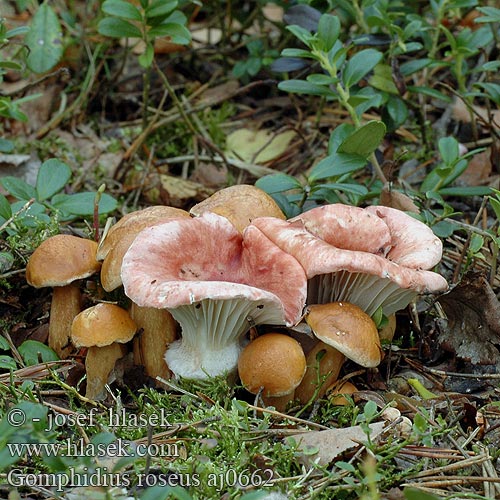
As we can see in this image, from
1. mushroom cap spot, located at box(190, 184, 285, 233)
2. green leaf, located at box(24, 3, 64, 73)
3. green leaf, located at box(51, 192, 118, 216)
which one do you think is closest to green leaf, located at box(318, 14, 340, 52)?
mushroom cap spot, located at box(190, 184, 285, 233)

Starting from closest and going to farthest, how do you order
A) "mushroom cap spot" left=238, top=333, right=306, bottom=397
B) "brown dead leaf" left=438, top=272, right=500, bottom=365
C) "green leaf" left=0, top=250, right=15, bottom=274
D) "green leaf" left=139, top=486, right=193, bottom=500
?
"green leaf" left=139, top=486, right=193, bottom=500 → "mushroom cap spot" left=238, top=333, right=306, bottom=397 → "brown dead leaf" left=438, top=272, right=500, bottom=365 → "green leaf" left=0, top=250, right=15, bottom=274

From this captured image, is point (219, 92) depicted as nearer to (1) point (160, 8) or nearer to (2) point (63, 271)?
(1) point (160, 8)

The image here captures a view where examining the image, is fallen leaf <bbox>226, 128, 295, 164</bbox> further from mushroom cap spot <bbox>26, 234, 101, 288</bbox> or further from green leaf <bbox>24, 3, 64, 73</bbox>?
mushroom cap spot <bbox>26, 234, 101, 288</bbox>

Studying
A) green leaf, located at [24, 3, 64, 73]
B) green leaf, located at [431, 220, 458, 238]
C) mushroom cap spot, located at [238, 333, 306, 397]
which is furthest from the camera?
green leaf, located at [24, 3, 64, 73]

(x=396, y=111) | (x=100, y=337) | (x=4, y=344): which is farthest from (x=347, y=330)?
(x=396, y=111)

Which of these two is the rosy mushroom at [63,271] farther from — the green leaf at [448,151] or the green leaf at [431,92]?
the green leaf at [431,92]

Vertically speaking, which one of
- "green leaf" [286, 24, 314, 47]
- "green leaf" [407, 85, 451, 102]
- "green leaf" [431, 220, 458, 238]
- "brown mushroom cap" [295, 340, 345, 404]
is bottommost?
"brown mushroom cap" [295, 340, 345, 404]
